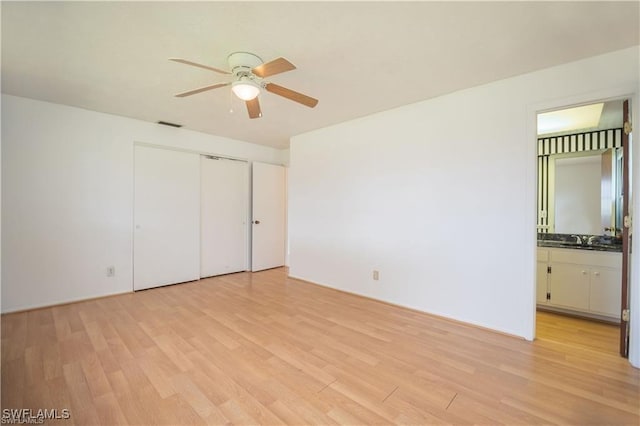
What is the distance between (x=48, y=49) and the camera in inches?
82.4

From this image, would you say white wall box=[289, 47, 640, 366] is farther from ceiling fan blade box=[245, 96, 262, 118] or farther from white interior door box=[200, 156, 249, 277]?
white interior door box=[200, 156, 249, 277]

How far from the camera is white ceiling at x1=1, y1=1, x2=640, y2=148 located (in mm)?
1658

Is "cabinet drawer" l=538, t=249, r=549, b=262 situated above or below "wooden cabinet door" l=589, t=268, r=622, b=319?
above

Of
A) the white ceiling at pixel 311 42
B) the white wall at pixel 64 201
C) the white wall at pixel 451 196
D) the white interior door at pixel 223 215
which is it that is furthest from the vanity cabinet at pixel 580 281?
the white wall at pixel 64 201

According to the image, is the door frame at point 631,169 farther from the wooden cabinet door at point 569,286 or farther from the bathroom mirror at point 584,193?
the bathroom mirror at point 584,193

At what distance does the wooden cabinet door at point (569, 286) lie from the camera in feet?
9.64

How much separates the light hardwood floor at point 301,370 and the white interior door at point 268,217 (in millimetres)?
2113

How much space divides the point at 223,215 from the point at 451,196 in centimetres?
368

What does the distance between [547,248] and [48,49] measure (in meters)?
5.20

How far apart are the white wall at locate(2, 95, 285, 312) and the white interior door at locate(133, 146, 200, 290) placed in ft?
0.44

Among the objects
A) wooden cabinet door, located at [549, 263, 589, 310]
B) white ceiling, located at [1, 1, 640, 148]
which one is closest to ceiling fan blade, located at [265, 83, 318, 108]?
white ceiling, located at [1, 1, 640, 148]

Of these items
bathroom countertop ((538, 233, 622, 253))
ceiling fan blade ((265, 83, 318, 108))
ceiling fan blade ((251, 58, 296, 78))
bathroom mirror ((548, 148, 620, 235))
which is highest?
ceiling fan blade ((251, 58, 296, 78))

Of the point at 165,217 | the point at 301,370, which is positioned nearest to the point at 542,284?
the point at 301,370

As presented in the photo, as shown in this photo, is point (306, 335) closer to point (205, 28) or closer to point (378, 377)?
point (378, 377)
